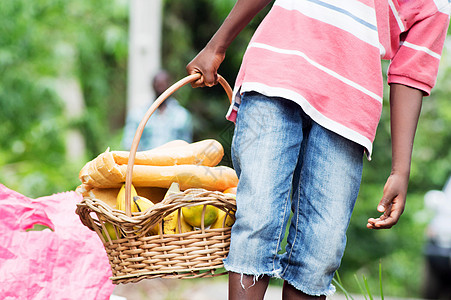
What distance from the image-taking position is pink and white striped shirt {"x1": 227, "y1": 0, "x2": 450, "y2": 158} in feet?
3.93

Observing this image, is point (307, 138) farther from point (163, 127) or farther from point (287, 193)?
point (163, 127)

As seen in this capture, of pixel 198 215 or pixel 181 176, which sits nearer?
pixel 198 215

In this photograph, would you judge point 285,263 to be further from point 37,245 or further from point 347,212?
point 37,245

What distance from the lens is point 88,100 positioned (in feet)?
30.5

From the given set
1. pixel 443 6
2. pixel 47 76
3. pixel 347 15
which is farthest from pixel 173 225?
pixel 47 76

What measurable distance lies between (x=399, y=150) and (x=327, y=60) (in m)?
0.27

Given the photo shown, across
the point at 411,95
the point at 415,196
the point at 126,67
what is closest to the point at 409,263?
the point at 415,196

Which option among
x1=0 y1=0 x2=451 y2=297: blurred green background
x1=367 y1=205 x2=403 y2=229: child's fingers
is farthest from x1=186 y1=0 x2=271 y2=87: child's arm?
x1=0 y1=0 x2=451 y2=297: blurred green background

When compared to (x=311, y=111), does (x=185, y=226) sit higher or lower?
lower

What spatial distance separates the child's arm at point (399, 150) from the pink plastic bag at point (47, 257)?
2.52ft

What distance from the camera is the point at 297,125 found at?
1243 mm

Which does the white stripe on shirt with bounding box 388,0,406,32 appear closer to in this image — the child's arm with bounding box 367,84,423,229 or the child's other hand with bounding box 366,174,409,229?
the child's arm with bounding box 367,84,423,229

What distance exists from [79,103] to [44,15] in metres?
2.91

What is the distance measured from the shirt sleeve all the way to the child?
0.05 metres
